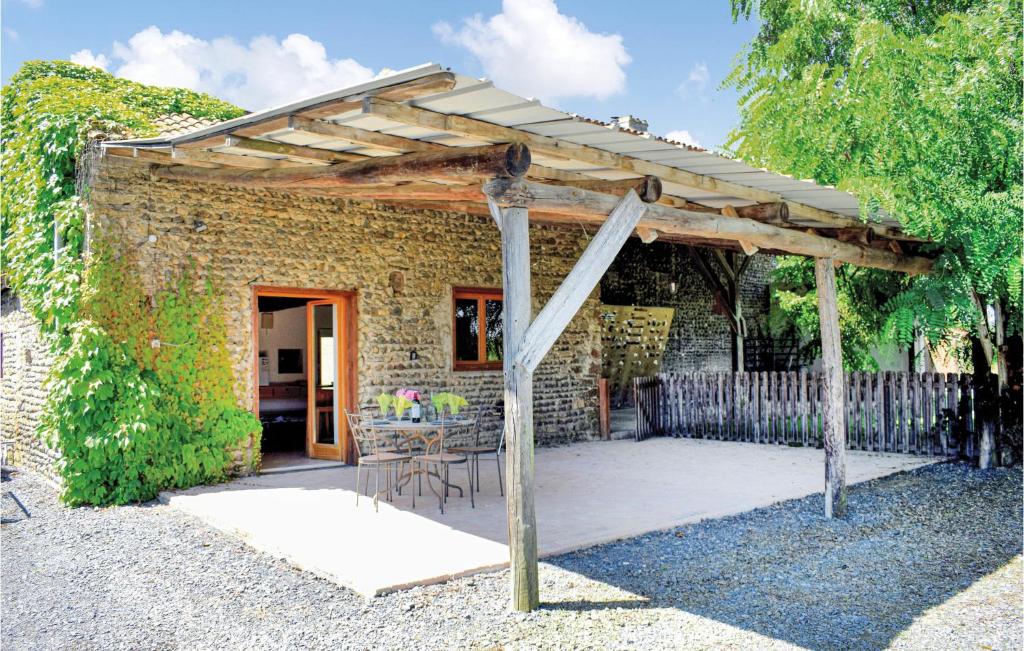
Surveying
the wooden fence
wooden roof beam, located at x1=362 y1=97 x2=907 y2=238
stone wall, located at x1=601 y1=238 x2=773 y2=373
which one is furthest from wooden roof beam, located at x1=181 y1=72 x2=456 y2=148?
stone wall, located at x1=601 y1=238 x2=773 y2=373

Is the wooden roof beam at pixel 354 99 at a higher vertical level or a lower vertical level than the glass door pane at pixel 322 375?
higher

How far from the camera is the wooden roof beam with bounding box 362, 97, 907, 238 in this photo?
4.07 m

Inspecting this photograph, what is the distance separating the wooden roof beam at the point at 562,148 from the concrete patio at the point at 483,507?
96.1 inches

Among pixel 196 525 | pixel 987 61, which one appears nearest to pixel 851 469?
pixel 987 61

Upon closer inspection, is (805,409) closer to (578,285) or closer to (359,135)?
(578,285)

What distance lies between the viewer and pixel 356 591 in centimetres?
447

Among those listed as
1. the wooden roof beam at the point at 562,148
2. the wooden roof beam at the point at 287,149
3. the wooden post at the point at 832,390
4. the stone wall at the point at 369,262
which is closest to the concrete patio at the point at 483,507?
the wooden post at the point at 832,390

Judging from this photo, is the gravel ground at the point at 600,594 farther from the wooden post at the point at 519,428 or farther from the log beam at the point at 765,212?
the log beam at the point at 765,212

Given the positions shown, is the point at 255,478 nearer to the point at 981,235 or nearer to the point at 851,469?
the point at 851,469

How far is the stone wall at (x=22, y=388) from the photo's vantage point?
838 cm

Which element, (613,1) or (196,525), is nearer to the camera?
(196,525)

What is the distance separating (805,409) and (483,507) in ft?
17.8

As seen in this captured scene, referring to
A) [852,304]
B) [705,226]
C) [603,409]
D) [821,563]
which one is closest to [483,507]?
[821,563]

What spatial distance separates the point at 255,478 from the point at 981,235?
23.1ft
